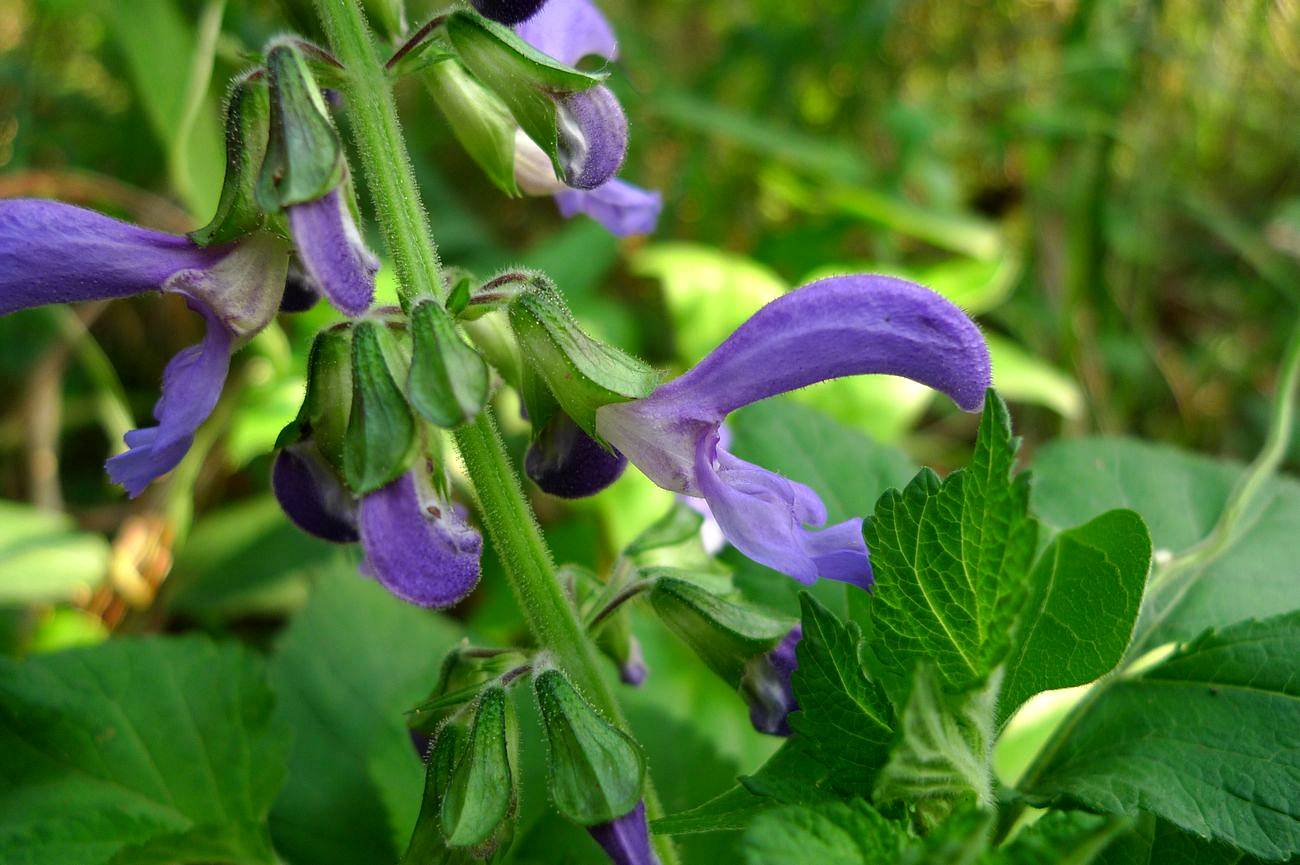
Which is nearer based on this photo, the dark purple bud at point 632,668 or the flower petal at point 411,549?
the flower petal at point 411,549

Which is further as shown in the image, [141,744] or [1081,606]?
[141,744]

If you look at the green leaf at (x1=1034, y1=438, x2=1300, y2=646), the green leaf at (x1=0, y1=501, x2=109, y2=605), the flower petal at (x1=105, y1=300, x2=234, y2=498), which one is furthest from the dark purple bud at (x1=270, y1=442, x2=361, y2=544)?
the green leaf at (x1=0, y1=501, x2=109, y2=605)

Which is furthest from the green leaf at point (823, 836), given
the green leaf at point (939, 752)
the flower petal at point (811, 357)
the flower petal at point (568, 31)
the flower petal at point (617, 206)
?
the flower petal at point (568, 31)

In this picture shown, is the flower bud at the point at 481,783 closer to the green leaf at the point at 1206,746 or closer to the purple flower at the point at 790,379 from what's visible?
the purple flower at the point at 790,379

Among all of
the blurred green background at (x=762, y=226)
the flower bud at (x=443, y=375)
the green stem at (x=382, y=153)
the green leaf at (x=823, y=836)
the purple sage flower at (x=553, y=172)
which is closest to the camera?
the green leaf at (x=823, y=836)

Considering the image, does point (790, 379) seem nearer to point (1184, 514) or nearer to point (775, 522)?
point (775, 522)

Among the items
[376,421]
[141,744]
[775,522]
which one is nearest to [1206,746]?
[775,522]

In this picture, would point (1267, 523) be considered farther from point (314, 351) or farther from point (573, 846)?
point (314, 351)
